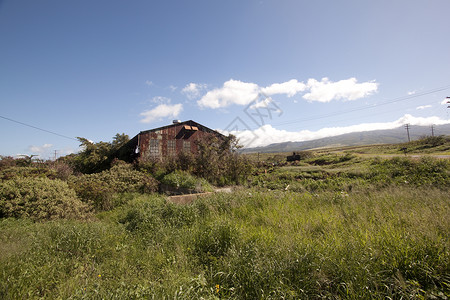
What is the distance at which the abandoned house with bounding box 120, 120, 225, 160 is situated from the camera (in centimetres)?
1521

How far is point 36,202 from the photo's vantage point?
5.06 meters

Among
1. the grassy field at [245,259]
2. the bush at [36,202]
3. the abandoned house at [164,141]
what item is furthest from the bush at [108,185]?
the abandoned house at [164,141]

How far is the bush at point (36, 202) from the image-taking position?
16.0ft

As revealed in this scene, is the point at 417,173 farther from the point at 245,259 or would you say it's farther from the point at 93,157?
the point at 93,157

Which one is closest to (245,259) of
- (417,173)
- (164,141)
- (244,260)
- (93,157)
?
(244,260)

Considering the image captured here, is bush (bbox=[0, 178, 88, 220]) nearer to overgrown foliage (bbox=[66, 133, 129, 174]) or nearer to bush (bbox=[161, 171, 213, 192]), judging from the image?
bush (bbox=[161, 171, 213, 192])

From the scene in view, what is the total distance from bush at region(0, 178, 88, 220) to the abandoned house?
8978 mm

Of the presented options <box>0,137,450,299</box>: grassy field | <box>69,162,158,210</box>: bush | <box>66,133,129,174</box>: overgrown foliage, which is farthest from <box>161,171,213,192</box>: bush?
<box>66,133,129,174</box>: overgrown foliage

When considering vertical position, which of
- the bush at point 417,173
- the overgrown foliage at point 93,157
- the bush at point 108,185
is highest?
the overgrown foliage at point 93,157

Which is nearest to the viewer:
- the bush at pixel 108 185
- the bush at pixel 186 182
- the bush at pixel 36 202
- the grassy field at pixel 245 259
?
the grassy field at pixel 245 259

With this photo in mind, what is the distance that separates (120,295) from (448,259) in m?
→ 3.38

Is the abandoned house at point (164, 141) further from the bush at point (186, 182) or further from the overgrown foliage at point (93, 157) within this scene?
the bush at point (186, 182)

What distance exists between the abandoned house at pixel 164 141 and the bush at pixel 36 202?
353 inches

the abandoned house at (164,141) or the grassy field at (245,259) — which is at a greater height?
the abandoned house at (164,141)
